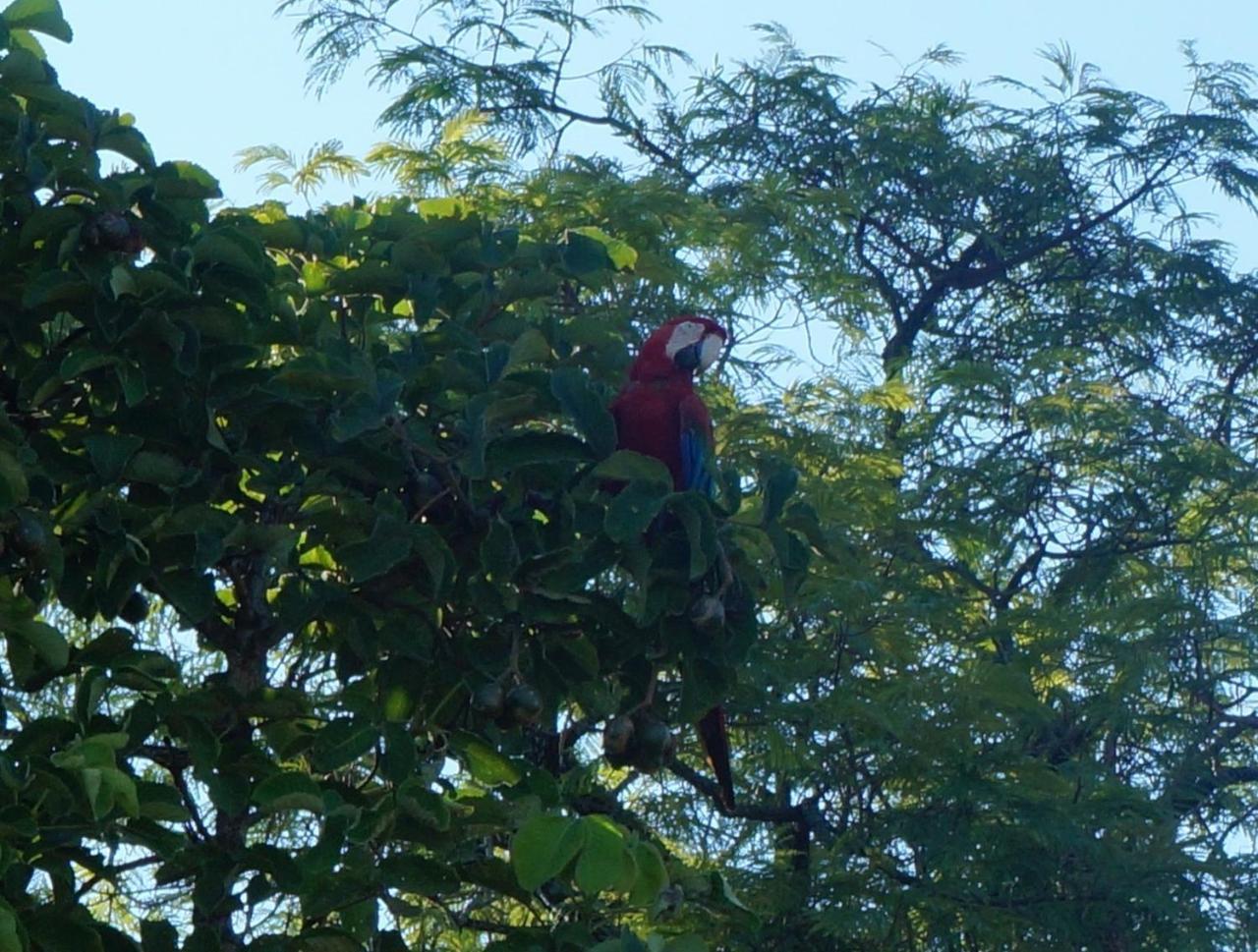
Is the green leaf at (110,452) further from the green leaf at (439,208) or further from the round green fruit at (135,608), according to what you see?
the green leaf at (439,208)

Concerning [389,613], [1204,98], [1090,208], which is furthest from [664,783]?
[1204,98]

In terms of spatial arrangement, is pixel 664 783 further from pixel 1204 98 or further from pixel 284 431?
pixel 1204 98

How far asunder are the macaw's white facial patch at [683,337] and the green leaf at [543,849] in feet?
5.48

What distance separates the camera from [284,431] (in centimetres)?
181

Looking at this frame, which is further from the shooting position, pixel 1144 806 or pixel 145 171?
pixel 1144 806

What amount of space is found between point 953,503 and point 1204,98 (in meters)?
1.78

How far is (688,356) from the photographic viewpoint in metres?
3.04

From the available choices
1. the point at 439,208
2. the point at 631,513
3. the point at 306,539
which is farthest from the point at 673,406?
the point at 631,513

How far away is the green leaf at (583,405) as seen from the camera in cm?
169

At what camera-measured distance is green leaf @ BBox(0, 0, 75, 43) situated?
177cm

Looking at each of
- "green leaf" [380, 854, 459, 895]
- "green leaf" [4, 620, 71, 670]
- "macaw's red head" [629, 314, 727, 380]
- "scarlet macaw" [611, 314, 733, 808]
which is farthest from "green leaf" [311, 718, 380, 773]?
"macaw's red head" [629, 314, 727, 380]

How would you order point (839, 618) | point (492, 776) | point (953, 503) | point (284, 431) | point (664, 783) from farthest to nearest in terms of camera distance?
1. point (953, 503)
2. point (664, 783)
3. point (839, 618)
4. point (284, 431)
5. point (492, 776)

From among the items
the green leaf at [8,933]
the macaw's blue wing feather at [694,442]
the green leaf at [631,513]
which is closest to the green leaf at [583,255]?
the green leaf at [631,513]

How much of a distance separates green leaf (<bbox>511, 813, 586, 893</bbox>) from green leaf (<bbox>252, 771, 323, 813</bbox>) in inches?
8.3
